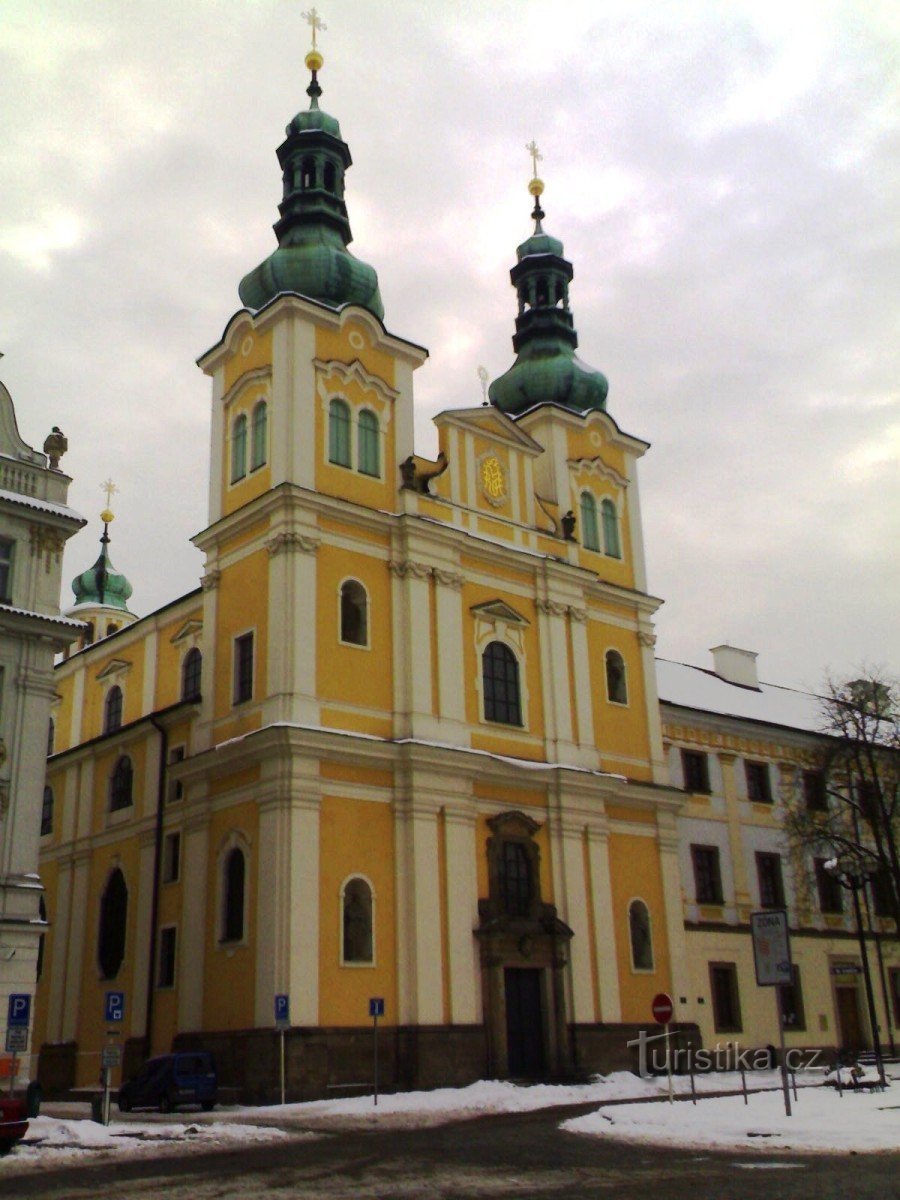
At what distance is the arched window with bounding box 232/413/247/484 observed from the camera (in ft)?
113

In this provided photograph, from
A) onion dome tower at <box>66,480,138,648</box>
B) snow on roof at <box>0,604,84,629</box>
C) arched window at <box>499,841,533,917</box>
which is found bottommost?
arched window at <box>499,841,533,917</box>

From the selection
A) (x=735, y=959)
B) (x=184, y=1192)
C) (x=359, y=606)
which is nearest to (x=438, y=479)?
(x=359, y=606)

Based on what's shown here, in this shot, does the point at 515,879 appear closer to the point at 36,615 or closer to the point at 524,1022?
the point at 524,1022

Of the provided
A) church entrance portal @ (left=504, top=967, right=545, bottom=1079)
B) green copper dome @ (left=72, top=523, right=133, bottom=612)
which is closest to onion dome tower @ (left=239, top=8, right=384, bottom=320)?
church entrance portal @ (left=504, top=967, right=545, bottom=1079)

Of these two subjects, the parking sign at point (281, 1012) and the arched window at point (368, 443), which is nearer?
the parking sign at point (281, 1012)

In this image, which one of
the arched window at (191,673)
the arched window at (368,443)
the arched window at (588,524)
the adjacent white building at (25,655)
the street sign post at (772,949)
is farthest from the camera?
the arched window at (588,524)

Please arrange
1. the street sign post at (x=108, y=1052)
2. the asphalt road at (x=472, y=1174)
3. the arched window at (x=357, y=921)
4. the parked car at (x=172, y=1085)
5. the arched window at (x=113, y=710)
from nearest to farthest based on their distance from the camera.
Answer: the asphalt road at (x=472, y=1174), the street sign post at (x=108, y=1052), the parked car at (x=172, y=1085), the arched window at (x=357, y=921), the arched window at (x=113, y=710)

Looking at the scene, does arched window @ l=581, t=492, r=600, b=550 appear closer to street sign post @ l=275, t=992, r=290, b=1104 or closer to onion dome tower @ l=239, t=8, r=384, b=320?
onion dome tower @ l=239, t=8, r=384, b=320

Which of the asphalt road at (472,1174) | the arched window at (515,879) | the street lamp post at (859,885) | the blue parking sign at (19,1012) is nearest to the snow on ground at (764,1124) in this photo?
the asphalt road at (472,1174)

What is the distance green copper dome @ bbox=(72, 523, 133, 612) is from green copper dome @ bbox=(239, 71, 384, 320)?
28.9 meters

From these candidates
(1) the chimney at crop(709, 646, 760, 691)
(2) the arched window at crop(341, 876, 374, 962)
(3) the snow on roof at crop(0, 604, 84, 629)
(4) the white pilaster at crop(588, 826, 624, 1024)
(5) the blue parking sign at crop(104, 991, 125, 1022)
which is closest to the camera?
(5) the blue parking sign at crop(104, 991, 125, 1022)

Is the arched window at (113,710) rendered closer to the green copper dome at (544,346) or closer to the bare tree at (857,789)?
the green copper dome at (544,346)

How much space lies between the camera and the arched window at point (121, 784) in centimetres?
3691

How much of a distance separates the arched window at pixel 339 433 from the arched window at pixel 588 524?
366 inches
